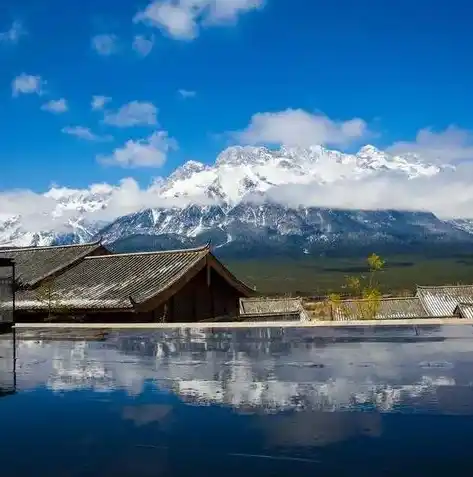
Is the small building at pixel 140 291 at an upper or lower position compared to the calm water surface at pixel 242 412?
upper

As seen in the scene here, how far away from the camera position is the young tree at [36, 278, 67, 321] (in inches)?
667

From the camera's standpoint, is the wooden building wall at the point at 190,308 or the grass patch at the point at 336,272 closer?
the wooden building wall at the point at 190,308

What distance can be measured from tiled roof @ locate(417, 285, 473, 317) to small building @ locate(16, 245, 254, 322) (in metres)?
24.1

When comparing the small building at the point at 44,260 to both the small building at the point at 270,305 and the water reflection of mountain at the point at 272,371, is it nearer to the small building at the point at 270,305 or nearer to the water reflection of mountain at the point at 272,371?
the water reflection of mountain at the point at 272,371

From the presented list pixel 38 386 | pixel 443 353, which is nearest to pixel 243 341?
pixel 443 353

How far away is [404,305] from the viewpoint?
42.6 m

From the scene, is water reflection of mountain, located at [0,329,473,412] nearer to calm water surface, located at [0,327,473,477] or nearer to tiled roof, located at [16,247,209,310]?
calm water surface, located at [0,327,473,477]

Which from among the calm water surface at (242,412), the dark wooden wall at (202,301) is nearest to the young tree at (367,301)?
the dark wooden wall at (202,301)

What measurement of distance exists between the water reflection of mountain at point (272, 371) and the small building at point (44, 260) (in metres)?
11.0

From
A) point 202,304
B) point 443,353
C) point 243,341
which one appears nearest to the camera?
point 443,353

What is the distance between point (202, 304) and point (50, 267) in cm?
520

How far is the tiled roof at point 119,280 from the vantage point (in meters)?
16.8

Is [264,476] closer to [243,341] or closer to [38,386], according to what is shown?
[38,386]

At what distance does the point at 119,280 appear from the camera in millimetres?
18281
